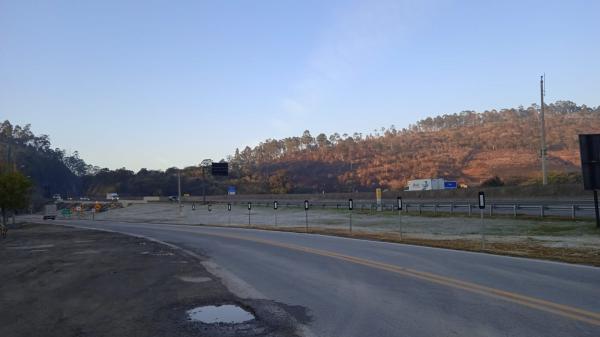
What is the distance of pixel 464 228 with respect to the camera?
103ft

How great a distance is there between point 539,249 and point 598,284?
7.79 m

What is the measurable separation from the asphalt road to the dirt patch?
0.76m

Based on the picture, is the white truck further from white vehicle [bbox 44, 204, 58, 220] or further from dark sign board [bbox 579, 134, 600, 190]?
white vehicle [bbox 44, 204, 58, 220]

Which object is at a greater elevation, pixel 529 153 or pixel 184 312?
pixel 529 153

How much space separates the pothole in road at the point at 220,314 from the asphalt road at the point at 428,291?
3.24 ft

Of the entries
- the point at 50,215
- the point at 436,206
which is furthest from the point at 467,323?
the point at 50,215

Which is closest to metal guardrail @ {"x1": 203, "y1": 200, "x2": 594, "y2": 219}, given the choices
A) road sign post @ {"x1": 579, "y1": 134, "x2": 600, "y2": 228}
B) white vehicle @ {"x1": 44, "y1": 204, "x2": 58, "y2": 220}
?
road sign post @ {"x1": 579, "y1": 134, "x2": 600, "y2": 228}

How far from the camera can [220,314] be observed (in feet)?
28.0

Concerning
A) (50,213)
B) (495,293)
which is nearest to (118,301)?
(495,293)

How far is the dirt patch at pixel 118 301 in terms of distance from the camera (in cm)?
758

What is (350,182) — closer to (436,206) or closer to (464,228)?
(436,206)

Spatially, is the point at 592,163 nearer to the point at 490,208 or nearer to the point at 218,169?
the point at 490,208

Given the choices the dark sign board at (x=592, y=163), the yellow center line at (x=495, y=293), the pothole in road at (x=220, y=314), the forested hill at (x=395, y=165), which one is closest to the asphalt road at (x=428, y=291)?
the yellow center line at (x=495, y=293)

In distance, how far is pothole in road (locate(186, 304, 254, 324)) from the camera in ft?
26.5
